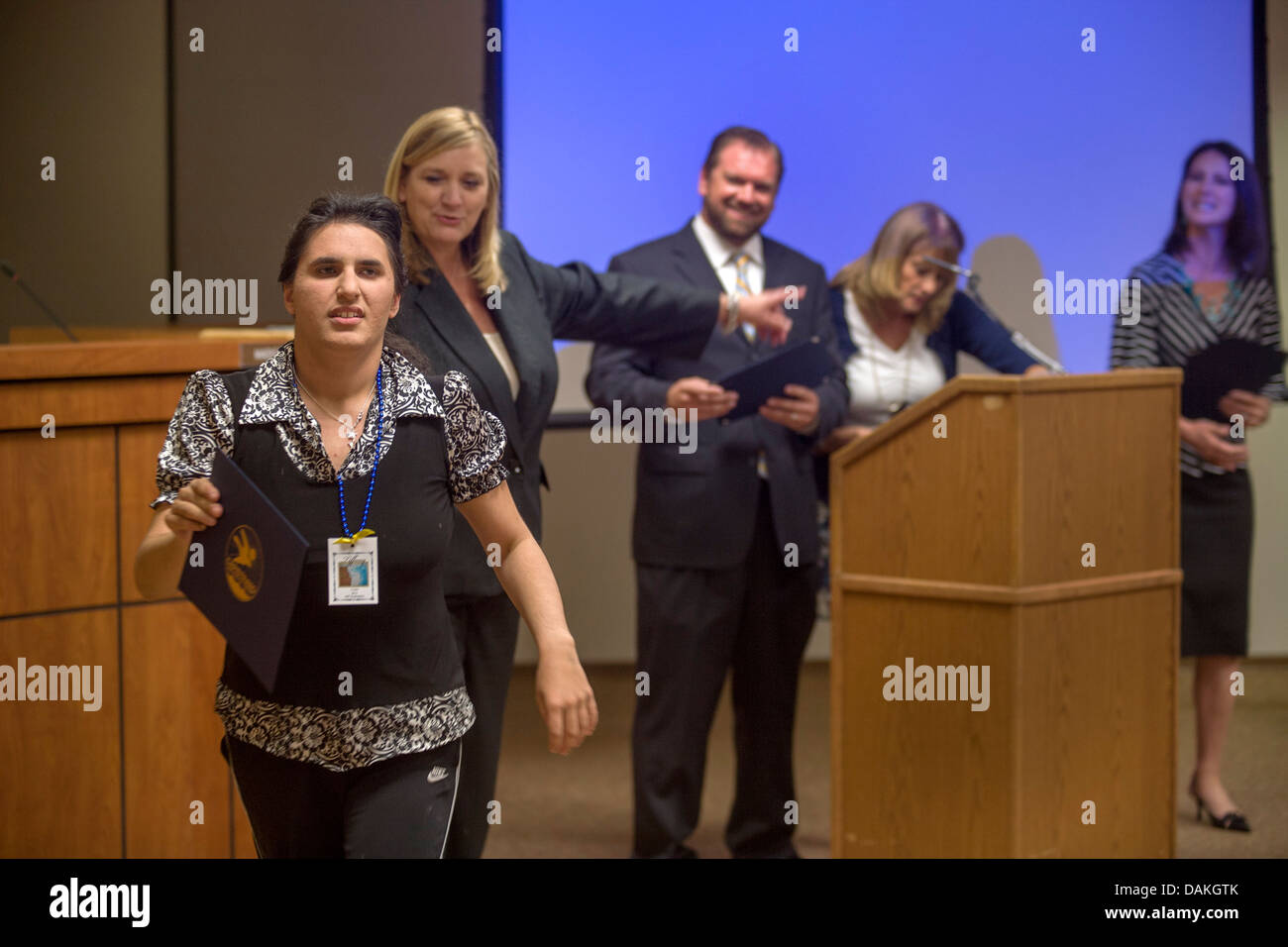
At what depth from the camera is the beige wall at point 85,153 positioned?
12.6 feet

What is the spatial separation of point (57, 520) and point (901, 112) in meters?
3.29

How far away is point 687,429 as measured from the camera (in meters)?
3.51

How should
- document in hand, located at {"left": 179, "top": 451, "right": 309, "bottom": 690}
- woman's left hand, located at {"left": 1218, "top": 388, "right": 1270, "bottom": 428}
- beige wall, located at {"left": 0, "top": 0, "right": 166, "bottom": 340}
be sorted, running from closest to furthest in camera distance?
document in hand, located at {"left": 179, "top": 451, "right": 309, "bottom": 690}
woman's left hand, located at {"left": 1218, "top": 388, "right": 1270, "bottom": 428}
beige wall, located at {"left": 0, "top": 0, "right": 166, "bottom": 340}

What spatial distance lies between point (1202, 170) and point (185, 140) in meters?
2.75

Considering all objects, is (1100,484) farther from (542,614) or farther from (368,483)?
(368,483)

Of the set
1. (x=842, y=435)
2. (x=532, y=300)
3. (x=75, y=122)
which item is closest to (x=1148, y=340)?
(x=842, y=435)

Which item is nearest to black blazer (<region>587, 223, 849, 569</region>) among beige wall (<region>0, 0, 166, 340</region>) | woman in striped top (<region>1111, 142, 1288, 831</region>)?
woman in striped top (<region>1111, 142, 1288, 831</region>)

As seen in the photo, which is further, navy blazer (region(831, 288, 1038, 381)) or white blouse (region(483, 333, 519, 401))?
navy blazer (region(831, 288, 1038, 381))

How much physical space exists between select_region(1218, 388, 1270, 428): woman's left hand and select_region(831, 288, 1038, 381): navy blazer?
1.73 ft

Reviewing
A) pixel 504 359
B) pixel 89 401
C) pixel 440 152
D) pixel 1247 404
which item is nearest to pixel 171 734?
pixel 89 401

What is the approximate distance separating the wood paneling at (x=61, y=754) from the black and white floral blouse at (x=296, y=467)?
3.01 feet

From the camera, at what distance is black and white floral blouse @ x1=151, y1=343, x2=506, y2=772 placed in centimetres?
182

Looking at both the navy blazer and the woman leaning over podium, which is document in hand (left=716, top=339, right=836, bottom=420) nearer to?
the navy blazer
